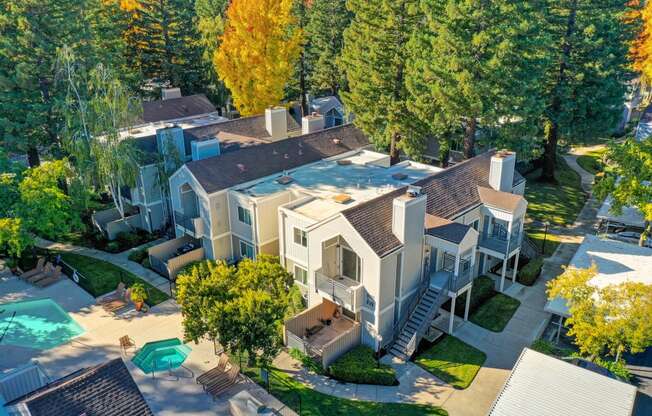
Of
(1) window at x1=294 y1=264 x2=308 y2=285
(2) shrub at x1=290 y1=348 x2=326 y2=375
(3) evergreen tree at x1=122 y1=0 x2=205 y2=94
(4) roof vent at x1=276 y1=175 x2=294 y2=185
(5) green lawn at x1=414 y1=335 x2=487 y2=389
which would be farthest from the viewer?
(3) evergreen tree at x1=122 y1=0 x2=205 y2=94

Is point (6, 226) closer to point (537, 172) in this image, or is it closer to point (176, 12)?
point (176, 12)

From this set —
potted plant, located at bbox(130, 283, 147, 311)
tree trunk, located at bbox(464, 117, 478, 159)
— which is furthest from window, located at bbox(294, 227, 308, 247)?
tree trunk, located at bbox(464, 117, 478, 159)

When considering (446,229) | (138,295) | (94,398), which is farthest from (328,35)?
(94,398)

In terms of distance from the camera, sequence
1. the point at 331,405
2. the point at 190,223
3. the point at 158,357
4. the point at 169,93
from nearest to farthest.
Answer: the point at 331,405, the point at 158,357, the point at 190,223, the point at 169,93

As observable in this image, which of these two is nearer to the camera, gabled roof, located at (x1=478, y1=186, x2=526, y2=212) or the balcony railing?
the balcony railing

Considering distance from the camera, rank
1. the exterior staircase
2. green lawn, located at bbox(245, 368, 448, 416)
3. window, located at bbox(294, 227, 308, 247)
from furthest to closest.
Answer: window, located at bbox(294, 227, 308, 247) → the exterior staircase → green lawn, located at bbox(245, 368, 448, 416)

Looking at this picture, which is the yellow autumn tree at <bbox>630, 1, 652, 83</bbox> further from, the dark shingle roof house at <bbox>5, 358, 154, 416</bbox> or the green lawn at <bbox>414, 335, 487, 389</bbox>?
the dark shingle roof house at <bbox>5, 358, 154, 416</bbox>

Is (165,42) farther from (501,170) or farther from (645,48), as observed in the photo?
(645,48)
